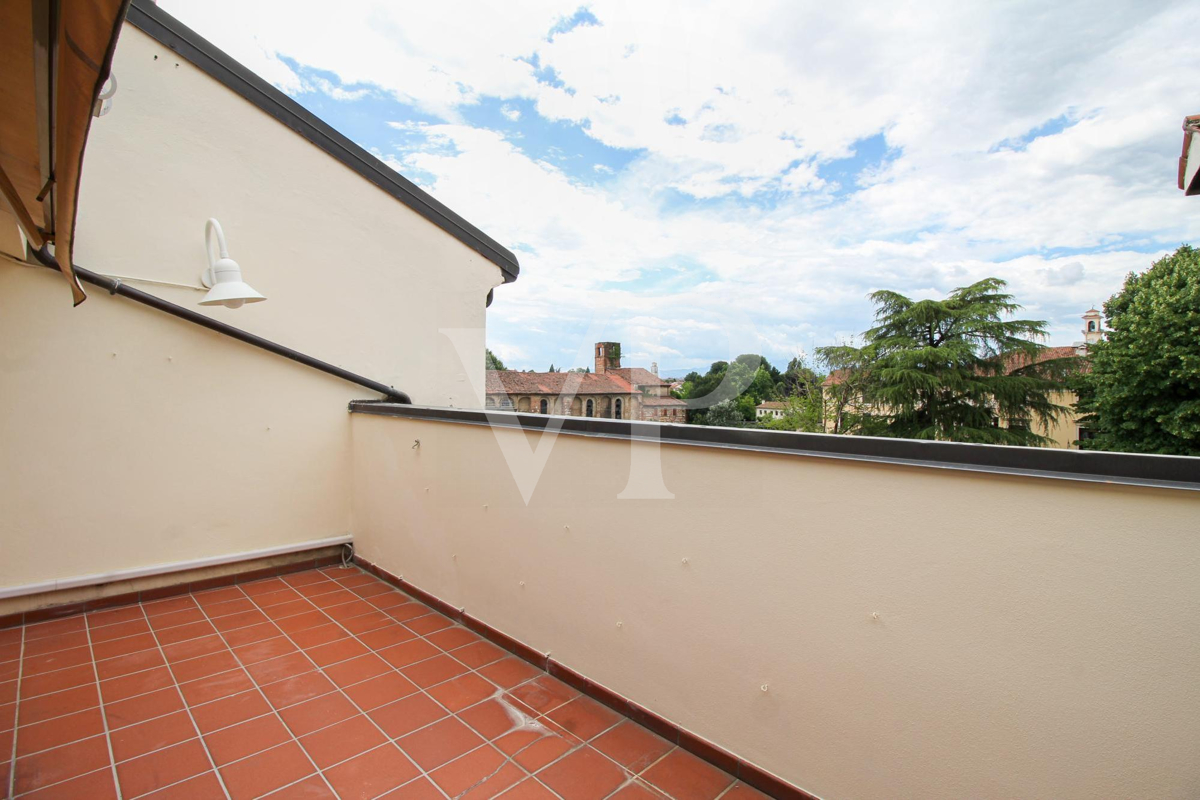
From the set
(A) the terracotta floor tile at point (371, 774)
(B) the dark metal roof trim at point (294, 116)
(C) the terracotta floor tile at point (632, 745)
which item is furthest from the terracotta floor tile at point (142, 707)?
(B) the dark metal roof trim at point (294, 116)

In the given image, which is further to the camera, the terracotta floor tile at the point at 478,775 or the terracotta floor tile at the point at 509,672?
the terracotta floor tile at the point at 509,672

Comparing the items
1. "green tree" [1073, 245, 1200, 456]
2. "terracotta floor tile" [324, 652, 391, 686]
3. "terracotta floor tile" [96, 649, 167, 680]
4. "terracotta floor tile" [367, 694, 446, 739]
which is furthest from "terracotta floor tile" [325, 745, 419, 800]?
"green tree" [1073, 245, 1200, 456]

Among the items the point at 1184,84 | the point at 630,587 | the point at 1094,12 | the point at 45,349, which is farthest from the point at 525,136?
the point at 1184,84

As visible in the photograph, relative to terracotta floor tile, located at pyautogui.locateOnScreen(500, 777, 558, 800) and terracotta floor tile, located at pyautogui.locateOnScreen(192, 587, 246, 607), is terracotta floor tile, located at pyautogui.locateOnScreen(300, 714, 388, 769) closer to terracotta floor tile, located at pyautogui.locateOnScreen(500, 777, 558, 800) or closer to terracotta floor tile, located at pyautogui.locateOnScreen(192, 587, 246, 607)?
terracotta floor tile, located at pyautogui.locateOnScreen(500, 777, 558, 800)

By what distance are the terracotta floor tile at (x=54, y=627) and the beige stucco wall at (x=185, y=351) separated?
234mm

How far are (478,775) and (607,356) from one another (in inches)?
90.1

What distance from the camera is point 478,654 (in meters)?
2.40


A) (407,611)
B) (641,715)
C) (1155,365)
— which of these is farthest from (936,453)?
(1155,365)

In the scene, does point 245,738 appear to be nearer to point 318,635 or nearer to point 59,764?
point 59,764

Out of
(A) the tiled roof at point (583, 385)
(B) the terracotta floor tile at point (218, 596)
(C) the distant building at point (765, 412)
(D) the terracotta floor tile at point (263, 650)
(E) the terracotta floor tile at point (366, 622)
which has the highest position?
(A) the tiled roof at point (583, 385)

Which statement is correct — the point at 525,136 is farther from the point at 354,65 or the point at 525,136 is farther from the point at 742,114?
the point at 742,114

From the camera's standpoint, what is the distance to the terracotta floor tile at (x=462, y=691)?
6.63 feet

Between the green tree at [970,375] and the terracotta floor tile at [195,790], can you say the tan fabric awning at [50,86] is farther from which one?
the green tree at [970,375]

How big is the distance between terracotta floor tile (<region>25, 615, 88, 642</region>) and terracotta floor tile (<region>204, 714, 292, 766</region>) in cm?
154
